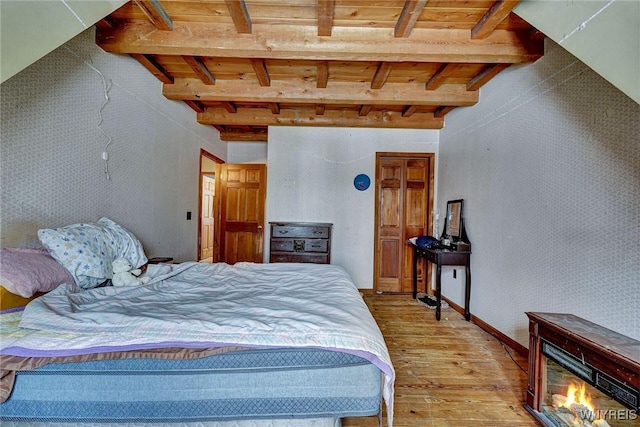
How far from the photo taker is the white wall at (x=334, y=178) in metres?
4.18

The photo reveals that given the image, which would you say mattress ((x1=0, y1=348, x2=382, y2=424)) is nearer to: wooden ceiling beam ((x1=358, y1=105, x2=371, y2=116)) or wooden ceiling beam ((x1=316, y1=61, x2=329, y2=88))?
wooden ceiling beam ((x1=316, y1=61, x2=329, y2=88))

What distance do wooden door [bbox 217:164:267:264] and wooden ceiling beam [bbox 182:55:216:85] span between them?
6.38ft

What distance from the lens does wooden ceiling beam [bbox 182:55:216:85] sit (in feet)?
8.35

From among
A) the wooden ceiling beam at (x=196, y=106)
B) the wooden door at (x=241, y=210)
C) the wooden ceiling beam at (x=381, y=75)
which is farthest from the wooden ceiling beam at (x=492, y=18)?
the wooden door at (x=241, y=210)

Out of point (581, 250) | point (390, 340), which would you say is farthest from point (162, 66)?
point (581, 250)

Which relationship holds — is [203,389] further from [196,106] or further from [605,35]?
[196,106]

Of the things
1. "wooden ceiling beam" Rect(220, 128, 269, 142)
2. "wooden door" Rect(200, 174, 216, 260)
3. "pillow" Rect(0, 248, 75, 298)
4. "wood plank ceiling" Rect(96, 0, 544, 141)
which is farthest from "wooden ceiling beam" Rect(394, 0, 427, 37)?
"wooden door" Rect(200, 174, 216, 260)

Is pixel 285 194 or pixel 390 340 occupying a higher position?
pixel 285 194

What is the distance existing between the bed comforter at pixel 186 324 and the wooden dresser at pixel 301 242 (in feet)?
6.82

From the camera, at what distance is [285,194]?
13.7ft

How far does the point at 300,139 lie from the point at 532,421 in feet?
12.3

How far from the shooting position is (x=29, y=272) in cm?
129

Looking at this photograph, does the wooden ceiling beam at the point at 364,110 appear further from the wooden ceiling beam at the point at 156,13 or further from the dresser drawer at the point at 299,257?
the wooden ceiling beam at the point at 156,13

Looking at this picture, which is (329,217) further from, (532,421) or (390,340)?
(532,421)
